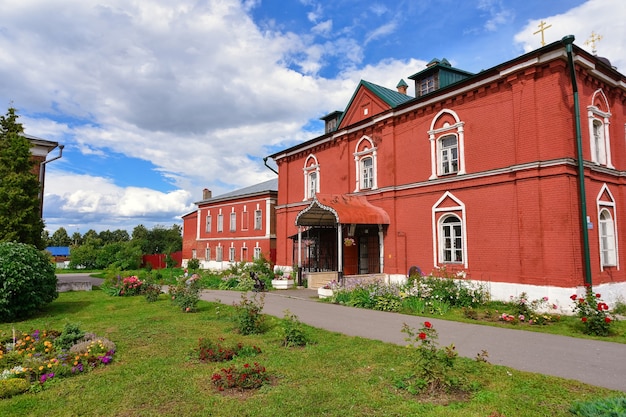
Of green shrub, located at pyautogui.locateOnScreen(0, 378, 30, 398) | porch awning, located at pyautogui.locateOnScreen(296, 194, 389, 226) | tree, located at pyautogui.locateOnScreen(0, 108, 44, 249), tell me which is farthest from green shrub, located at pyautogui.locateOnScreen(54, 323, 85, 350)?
porch awning, located at pyautogui.locateOnScreen(296, 194, 389, 226)

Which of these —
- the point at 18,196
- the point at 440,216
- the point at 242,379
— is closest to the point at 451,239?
the point at 440,216

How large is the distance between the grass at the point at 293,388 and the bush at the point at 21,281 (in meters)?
4.41

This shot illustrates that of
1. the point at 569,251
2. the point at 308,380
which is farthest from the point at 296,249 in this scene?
the point at 308,380

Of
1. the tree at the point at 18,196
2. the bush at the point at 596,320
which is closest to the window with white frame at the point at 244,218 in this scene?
the tree at the point at 18,196

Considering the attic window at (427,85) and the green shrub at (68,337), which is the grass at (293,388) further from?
the attic window at (427,85)

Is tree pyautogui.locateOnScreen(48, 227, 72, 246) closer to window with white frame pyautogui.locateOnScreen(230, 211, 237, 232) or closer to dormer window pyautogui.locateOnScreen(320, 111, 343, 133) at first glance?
window with white frame pyautogui.locateOnScreen(230, 211, 237, 232)

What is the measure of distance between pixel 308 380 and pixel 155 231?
54150 millimetres

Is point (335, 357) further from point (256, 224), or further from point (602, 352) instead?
point (256, 224)

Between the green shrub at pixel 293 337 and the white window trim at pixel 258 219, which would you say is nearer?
the green shrub at pixel 293 337

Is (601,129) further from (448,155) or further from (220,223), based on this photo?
(220,223)

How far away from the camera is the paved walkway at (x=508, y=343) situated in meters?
5.99

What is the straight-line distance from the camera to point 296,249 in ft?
73.0

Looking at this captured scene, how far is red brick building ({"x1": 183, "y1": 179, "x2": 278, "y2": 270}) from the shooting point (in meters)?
28.4

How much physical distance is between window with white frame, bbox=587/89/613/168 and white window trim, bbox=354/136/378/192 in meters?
7.94
